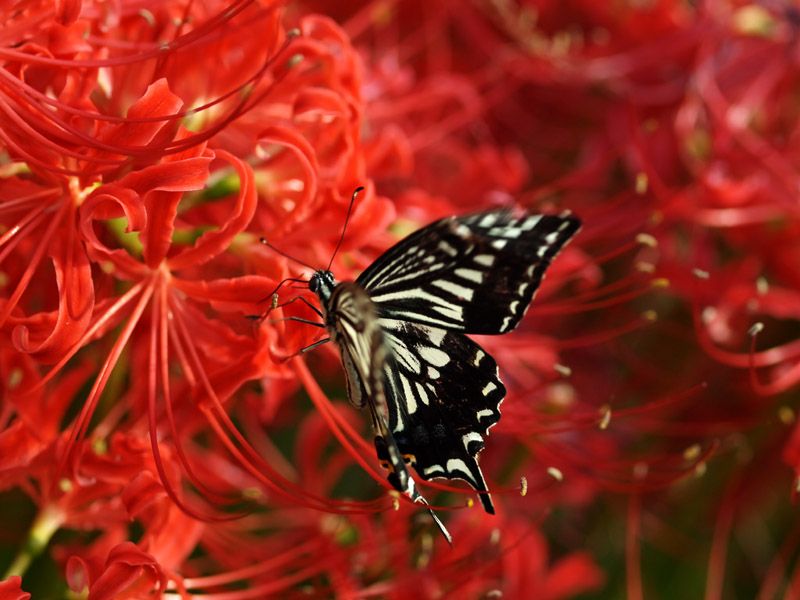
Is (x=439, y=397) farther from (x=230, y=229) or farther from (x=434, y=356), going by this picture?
(x=230, y=229)

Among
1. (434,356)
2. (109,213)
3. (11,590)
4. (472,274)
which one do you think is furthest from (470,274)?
(11,590)

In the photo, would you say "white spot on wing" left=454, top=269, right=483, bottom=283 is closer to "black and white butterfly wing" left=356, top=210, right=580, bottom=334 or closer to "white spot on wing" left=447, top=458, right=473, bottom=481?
"black and white butterfly wing" left=356, top=210, right=580, bottom=334

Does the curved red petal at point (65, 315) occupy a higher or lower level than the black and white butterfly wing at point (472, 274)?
higher

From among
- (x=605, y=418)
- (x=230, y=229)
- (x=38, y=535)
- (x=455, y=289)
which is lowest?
(x=605, y=418)

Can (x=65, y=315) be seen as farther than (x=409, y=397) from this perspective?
No

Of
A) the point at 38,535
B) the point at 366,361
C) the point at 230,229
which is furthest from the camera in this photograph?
the point at 38,535

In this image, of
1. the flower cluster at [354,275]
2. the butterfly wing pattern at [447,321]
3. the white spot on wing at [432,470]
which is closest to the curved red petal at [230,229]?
the flower cluster at [354,275]

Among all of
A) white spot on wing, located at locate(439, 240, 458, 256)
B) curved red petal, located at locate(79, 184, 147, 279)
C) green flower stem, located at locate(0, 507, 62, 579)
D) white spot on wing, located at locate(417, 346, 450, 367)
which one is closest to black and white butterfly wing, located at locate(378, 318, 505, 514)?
white spot on wing, located at locate(417, 346, 450, 367)

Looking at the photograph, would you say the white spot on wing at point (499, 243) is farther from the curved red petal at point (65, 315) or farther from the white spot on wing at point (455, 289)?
the curved red petal at point (65, 315)
